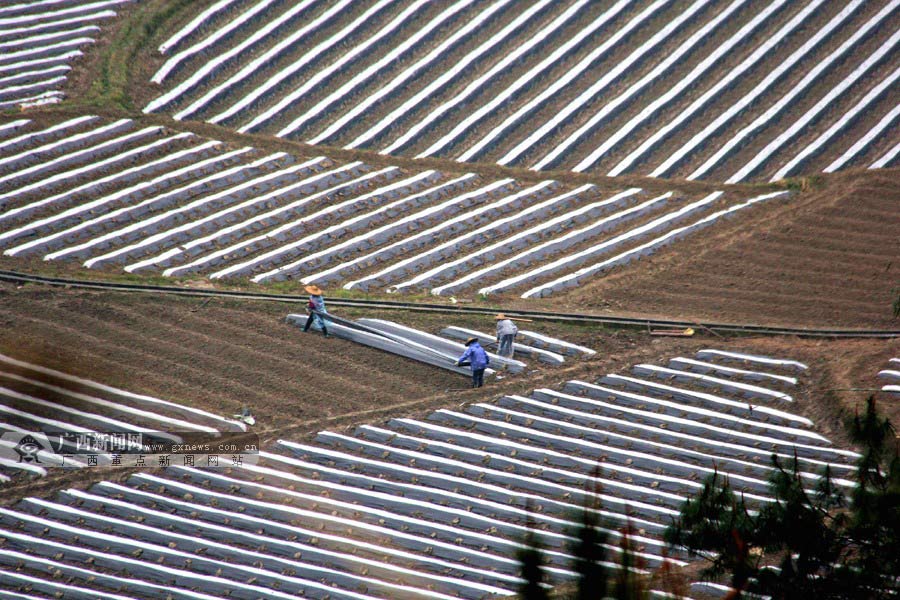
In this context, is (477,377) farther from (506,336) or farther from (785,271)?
(785,271)

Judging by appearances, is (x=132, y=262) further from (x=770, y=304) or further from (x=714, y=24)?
(x=714, y=24)

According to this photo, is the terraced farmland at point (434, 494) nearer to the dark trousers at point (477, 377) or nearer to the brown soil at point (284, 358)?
the brown soil at point (284, 358)

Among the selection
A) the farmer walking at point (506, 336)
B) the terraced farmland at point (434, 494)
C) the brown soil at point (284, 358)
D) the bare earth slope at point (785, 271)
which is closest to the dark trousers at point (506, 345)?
the farmer walking at point (506, 336)

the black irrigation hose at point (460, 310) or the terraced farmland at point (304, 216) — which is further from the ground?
the terraced farmland at point (304, 216)

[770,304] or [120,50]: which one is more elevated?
[120,50]

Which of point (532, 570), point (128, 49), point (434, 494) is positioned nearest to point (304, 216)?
point (434, 494)

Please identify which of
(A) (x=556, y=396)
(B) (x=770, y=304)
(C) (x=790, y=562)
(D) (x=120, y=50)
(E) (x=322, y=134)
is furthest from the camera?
(D) (x=120, y=50)

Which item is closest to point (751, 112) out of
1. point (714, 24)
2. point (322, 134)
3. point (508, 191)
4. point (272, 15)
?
point (714, 24)
